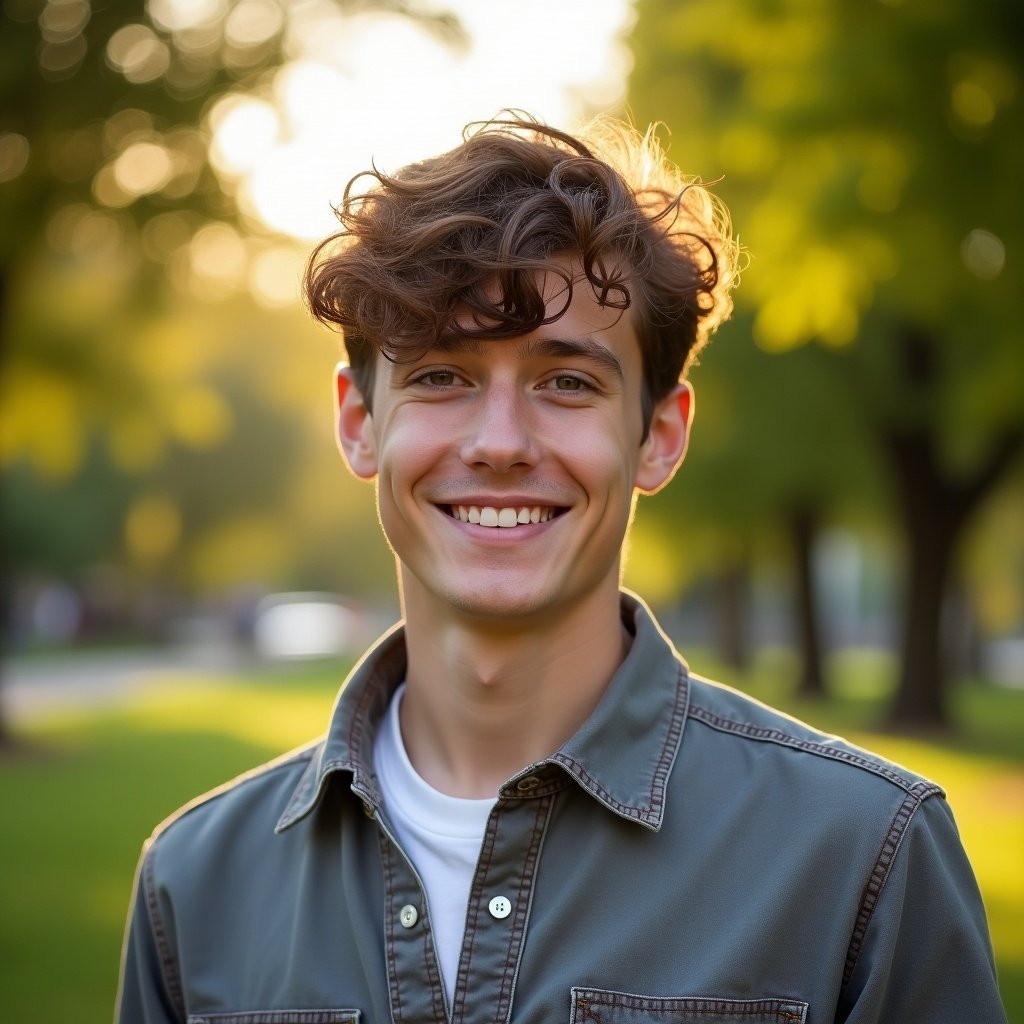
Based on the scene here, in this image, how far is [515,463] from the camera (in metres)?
2.71

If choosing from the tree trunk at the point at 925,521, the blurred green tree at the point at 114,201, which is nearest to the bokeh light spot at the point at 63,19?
the blurred green tree at the point at 114,201

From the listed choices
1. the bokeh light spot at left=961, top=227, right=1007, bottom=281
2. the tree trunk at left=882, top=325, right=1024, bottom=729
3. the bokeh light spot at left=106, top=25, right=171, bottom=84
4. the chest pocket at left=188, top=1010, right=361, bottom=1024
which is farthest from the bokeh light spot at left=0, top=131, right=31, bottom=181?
the chest pocket at left=188, top=1010, right=361, bottom=1024

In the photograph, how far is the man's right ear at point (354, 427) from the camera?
10.0ft

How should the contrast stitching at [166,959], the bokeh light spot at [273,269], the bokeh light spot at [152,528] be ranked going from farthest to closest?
the bokeh light spot at [152,528] → the bokeh light spot at [273,269] → the contrast stitching at [166,959]

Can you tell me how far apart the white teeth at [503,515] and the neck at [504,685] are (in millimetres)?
185

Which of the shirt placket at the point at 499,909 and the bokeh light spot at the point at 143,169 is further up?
the bokeh light spot at the point at 143,169

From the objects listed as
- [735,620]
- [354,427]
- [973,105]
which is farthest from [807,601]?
[354,427]

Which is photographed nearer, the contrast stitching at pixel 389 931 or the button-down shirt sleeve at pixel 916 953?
the button-down shirt sleeve at pixel 916 953

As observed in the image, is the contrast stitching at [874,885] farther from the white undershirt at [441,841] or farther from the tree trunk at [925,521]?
the tree trunk at [925,521]

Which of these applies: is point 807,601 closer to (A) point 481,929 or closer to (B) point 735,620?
(B) point 735,620

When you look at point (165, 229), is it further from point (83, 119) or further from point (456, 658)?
point (456, 658)

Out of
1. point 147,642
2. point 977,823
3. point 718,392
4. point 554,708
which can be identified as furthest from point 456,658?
point 147,642

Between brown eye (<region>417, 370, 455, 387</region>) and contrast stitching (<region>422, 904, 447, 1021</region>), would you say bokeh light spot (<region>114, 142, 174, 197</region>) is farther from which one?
contrast stitching (<region>422, 904, 447, 1021</region>)

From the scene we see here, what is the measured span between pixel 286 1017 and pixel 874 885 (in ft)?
3.65
